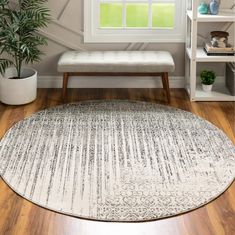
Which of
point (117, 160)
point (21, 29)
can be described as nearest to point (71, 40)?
point (21, 29)

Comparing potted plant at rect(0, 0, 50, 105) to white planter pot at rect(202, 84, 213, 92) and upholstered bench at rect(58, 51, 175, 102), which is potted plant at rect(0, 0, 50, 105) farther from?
white planter pot at rect(202, 84, 213, 92)

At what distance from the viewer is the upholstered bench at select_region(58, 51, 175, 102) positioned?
4.85 metres

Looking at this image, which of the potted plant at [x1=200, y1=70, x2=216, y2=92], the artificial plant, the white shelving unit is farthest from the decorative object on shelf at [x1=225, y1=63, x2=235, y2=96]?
the artificial plant

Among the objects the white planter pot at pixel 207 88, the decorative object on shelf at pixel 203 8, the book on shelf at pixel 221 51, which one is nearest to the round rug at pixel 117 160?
the white planter pot at pixel 207 88

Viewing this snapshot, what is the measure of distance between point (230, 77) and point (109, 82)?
3.51ft

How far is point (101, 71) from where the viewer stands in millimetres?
4883

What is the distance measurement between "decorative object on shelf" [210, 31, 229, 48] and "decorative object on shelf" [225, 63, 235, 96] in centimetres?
23

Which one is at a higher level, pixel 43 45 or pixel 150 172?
pixel 43 45

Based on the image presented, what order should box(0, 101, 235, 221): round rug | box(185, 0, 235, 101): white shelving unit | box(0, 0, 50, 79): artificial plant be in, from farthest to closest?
box(185, 0, 235, 101): white shelving unit < box(0, 0, 50, 79): artificial plant < box(0, 101, 235, 221): round rug

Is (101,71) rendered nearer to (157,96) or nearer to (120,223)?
(157,96)

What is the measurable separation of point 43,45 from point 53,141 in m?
1.34

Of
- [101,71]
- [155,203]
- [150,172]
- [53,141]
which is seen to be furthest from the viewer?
[101,71]

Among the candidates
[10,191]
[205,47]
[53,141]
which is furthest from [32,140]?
[205,47]

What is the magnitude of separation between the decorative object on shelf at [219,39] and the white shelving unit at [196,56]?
12 centimetres
